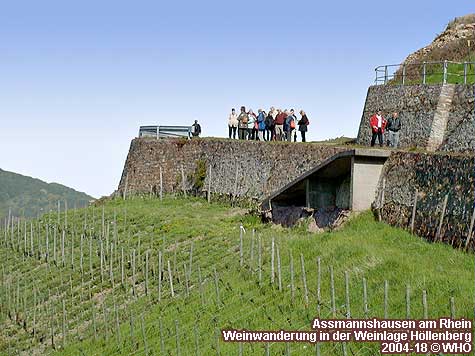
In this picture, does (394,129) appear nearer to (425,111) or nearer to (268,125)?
(425,111)

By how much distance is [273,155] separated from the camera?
110 feet

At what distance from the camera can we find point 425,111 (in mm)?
29891

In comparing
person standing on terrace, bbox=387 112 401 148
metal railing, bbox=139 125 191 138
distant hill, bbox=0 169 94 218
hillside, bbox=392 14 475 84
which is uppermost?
hillside, bbox=392 14 475 84

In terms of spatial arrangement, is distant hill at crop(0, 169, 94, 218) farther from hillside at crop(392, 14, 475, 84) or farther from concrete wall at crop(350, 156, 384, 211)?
concrete wall at crop(350, 156, 384, 211)

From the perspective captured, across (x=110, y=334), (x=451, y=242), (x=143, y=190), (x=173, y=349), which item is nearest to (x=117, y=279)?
(x=110, y=334)

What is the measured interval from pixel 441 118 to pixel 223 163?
1114 cm

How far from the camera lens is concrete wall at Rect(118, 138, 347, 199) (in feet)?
105

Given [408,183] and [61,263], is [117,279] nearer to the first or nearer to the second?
[61,263]

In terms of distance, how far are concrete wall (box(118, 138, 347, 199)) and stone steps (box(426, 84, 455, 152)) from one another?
306 cm

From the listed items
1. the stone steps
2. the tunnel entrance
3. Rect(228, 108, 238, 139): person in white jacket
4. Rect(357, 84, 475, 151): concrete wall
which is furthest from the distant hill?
the stone steps

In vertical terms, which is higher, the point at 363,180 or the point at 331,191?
the point at 363,180

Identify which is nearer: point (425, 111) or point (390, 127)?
point (390, 127)

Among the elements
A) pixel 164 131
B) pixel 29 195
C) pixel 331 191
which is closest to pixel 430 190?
pixel 331 191

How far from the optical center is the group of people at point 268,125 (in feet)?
116
